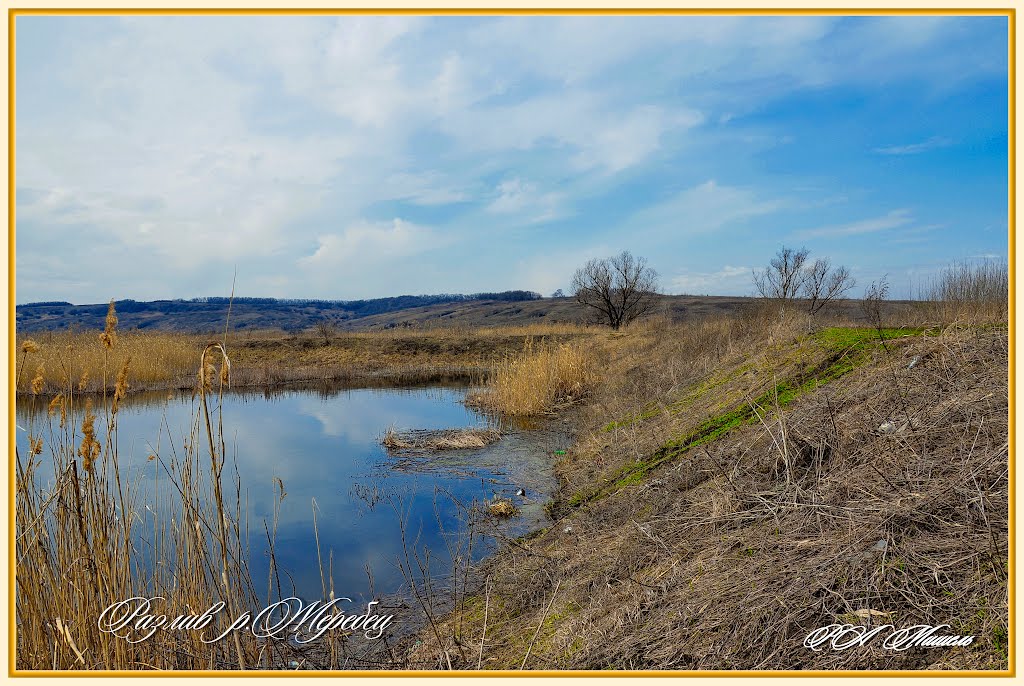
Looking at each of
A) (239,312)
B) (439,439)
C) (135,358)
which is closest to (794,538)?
(439,439)

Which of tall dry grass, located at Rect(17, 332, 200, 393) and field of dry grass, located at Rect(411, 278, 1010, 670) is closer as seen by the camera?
field of dry grass, located at Rect(411, 278, 1010, 670)

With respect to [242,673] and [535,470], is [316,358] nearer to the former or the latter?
[535,470]

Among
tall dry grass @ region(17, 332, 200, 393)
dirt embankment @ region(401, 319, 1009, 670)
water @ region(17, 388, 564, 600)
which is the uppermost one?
tall dry grass @ region(17, 332, 200, 393)

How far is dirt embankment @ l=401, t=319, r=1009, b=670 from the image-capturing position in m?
3.00

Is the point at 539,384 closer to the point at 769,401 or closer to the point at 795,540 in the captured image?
the point at 769,401

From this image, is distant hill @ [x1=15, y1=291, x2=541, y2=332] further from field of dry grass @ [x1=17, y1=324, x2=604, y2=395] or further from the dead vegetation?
the dead vegetation

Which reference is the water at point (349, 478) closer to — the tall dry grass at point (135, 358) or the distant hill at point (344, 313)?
the tall dry grass at point (135, 358)

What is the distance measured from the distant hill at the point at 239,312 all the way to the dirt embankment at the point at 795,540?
55732 mm

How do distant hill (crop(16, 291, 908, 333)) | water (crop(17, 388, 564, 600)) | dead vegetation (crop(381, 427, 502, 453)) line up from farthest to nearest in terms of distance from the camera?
distant hill (crop(16, 291, 908, 333))
dead vegetation (crop(381, 427, 502, 453))
water (crop(17, 388, 564, 600))

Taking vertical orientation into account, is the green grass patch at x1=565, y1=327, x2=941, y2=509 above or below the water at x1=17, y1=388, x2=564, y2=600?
above

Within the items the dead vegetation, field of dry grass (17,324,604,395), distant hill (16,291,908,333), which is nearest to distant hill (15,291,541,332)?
distant hill (16,291,908,333)

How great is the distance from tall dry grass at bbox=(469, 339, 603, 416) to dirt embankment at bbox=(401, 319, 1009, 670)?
745 centimetres

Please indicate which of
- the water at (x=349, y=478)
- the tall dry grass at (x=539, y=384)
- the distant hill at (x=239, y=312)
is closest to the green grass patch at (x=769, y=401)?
the water at (x=349, y=478)

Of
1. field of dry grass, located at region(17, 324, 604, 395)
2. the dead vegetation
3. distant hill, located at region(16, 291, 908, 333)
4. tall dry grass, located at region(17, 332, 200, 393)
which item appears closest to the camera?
the dead vegetation
